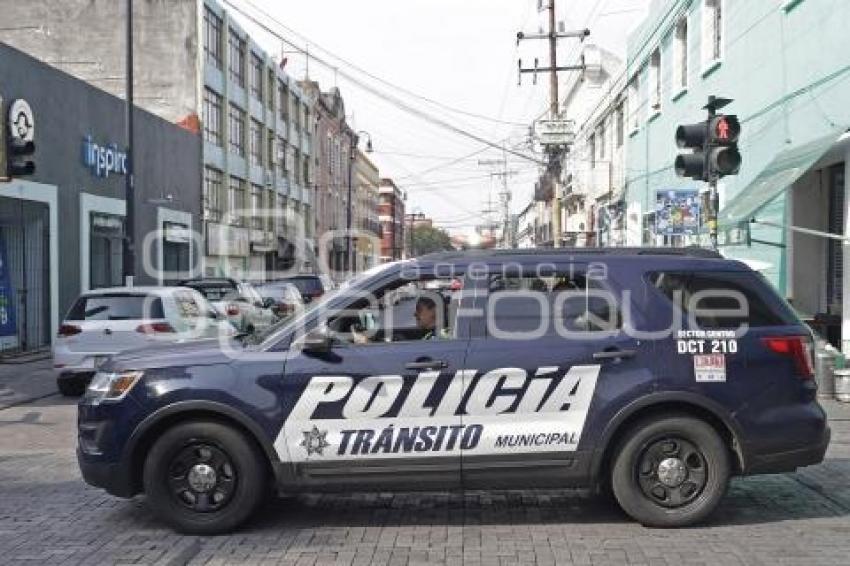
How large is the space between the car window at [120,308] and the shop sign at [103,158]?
31.5 feet

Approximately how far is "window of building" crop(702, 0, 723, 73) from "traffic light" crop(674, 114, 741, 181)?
26.2ft

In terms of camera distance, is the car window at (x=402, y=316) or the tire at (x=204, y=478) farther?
the car window at (x=402, y=316)

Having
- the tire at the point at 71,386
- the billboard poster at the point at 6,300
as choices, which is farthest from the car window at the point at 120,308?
the billboard poster at the point at 6,300

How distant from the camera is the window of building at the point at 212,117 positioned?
34500mm

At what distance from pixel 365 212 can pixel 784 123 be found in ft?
250

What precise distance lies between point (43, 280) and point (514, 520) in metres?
16.1

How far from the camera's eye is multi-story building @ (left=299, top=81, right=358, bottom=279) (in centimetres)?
5950

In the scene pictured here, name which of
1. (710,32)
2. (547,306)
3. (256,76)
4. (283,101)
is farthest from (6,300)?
(283,101)

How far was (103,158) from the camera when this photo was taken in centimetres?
2256

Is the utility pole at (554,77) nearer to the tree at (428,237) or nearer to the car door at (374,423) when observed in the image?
the car door at (374,423)

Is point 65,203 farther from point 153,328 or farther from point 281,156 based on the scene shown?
point 281,156

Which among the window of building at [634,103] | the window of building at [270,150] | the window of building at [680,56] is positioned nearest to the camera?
the window of building at [680,56]

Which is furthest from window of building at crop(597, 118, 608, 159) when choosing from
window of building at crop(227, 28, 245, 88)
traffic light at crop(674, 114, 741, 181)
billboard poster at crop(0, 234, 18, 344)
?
traffic light at crop(674, 114, 741, 181)

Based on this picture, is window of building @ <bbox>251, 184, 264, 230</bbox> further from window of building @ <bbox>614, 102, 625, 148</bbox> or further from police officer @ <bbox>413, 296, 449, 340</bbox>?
police officer @ <bbox>413, 296, 449, 340</bbox>
